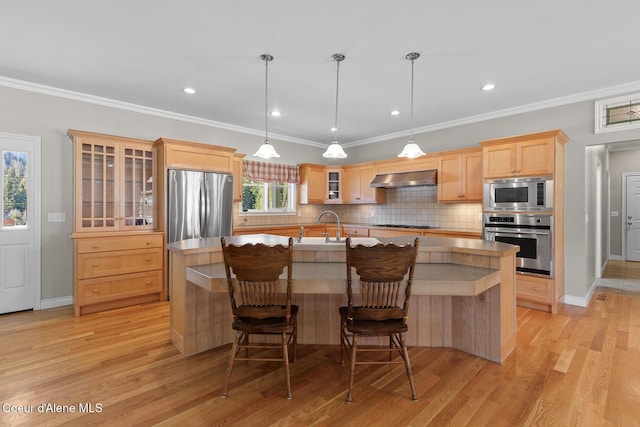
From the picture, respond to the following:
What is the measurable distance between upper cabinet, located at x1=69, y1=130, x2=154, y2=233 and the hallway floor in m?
6.79

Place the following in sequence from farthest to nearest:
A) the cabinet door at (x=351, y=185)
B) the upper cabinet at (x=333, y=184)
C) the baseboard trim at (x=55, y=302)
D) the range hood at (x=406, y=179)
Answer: the upper cabinet at (x=333, y=184) → the cabinet door at (x=351, y=185) → the range hood at (x=406, y=179) → the baseboard trim at (x=55, y=302)

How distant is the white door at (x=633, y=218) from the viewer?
272 inches

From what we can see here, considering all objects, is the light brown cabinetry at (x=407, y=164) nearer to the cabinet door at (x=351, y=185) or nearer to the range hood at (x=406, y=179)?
the range hood at (x=406, y=179)

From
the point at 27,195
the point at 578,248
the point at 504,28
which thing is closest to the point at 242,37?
the point at 504,28

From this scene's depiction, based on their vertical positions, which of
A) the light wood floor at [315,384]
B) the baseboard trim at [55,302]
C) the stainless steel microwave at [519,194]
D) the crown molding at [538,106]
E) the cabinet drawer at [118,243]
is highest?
the crown molding at [538,106]

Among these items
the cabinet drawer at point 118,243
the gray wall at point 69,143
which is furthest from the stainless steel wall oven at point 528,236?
the cabinet drawer at point 118,243

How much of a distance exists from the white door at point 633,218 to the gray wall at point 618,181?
12 cm

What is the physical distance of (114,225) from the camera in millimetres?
4137

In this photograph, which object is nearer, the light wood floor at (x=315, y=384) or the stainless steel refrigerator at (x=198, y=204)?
the light wood floor at (x=315, y=384)

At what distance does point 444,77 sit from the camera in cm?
350

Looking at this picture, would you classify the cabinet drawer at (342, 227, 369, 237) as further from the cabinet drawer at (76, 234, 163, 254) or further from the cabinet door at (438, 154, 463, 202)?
the cabinet drawer at (76, 234, 163, 254)

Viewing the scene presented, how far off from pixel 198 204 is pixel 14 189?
6.59 feet

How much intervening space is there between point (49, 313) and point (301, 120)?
4196 mm

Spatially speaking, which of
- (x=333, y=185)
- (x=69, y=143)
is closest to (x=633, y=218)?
(x=333, y=185)
